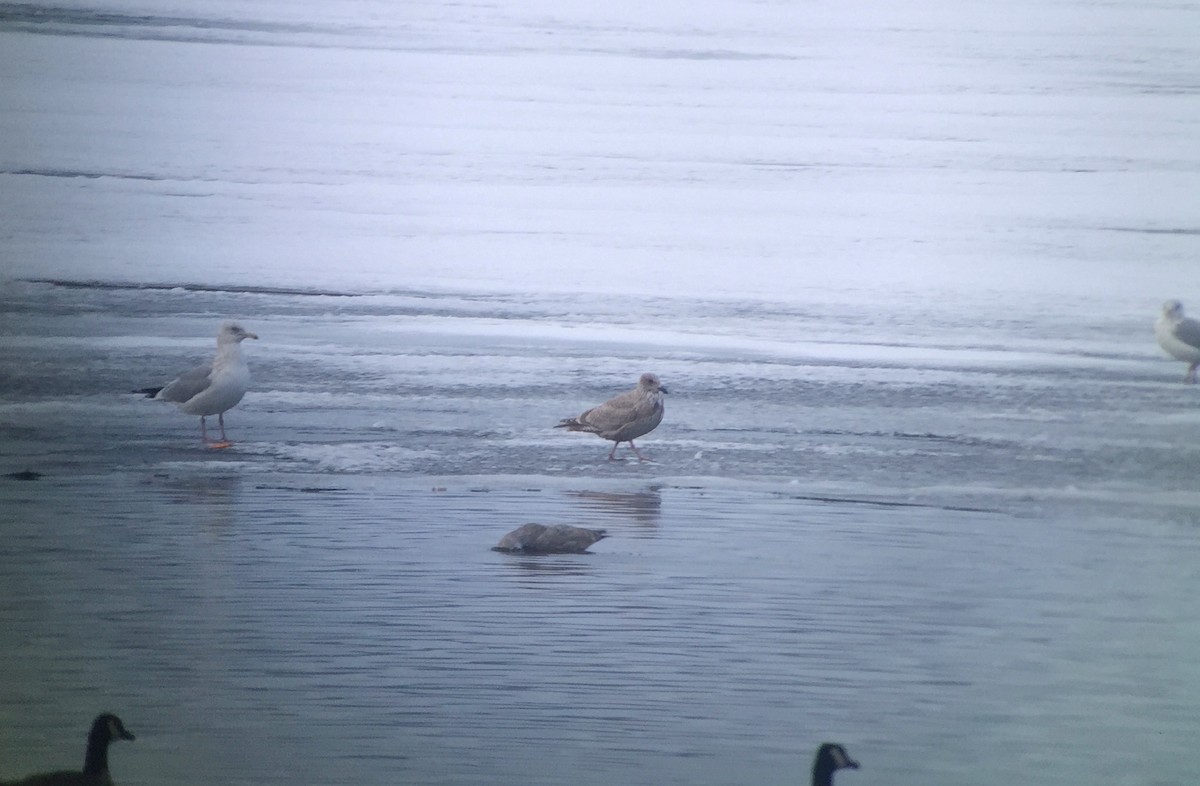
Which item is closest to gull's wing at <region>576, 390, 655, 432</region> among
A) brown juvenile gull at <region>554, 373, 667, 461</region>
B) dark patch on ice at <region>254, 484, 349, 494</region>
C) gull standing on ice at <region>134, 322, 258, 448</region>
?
brown juvenile gull at <region>554, 373, 667, 461</region>

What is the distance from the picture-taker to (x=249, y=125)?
5.75 meters

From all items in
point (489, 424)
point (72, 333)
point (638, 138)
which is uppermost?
point (638, 138)

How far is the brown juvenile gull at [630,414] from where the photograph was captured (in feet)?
17.5

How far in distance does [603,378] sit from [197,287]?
1571 mm

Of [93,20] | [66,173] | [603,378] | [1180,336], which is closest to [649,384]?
[603,378]

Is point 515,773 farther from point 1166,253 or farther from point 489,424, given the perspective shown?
point 1166,253

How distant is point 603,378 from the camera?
5629mm

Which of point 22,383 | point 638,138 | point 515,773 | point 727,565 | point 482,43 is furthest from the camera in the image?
point 638,138

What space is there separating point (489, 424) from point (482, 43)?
4.82 feet

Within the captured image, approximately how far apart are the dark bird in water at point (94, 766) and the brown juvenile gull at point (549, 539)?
1.39m

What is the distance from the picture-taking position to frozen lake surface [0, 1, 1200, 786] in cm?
418

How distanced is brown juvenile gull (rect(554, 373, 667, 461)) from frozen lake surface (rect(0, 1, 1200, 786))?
0.43 ft

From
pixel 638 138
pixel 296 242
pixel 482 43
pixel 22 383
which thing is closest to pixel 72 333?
pixel 22 383

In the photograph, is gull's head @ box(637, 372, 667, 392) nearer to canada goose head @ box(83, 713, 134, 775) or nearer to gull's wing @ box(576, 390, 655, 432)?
gull's wing @ box(576, 390, 655, 432)
